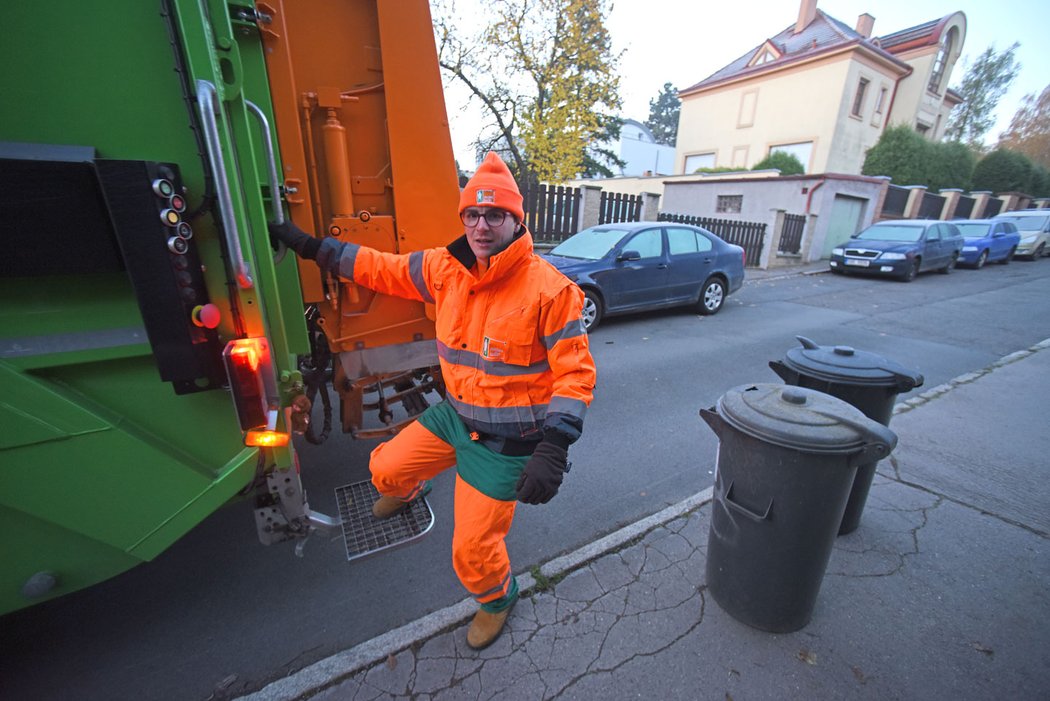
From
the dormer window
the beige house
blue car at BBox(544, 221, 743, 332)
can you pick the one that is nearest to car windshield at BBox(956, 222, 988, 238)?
the beige house

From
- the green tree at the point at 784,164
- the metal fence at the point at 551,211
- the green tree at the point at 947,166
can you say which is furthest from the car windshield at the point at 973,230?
the metal fence at the point at 551,211

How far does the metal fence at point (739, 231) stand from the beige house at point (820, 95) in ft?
43.0

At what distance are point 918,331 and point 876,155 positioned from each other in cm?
2186

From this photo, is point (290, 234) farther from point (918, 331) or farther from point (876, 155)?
point (876, 155)

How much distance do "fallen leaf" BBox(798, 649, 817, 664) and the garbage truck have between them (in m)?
2.26

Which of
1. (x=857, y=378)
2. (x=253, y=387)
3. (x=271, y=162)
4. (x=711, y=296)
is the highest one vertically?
(x=271, y=162)

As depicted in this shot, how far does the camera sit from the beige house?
78.7ft

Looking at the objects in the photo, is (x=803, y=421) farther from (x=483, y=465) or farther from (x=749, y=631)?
(x=483, y=465)

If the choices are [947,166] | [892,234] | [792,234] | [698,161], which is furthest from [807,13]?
[892,234]

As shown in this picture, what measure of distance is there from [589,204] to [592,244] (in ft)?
17.7

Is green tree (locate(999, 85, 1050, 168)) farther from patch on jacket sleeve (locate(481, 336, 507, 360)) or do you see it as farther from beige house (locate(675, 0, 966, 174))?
patch on jacket sleeve (locate(481, 336, 507, 360))

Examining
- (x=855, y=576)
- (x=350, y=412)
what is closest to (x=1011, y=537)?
(x=855, y=576)

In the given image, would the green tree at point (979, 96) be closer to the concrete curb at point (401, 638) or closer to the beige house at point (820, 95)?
the beige house at point (820, 95)

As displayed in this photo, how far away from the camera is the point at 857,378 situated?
2471mm
